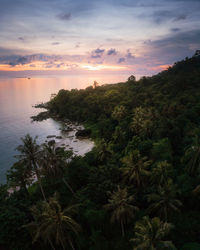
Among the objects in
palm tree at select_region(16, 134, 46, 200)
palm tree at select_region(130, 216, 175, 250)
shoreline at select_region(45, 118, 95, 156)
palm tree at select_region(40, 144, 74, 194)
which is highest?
palm tree at select_region(16, 134, 46, 200)

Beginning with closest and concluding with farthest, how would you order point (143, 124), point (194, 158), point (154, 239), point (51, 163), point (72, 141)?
point (154, 239), point (194, 158), point (51, 163), point (143, 124), point (72, 141)

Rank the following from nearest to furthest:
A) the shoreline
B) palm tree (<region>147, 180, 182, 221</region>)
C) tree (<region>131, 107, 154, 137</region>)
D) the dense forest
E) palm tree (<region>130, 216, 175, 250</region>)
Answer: palm tree (<region>130, 216, 175, 250</region>) → the dense forest → palm tree (<region>147, 180, 182, 221</region>) → tree (<region>131, 107, 154, 137</region>) → the shoreline

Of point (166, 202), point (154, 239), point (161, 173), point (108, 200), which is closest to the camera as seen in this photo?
point (154, 239)

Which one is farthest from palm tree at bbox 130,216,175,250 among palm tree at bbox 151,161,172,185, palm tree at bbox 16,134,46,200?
palm tree at bbox 16,134,46,200

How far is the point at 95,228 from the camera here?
35.2 meters

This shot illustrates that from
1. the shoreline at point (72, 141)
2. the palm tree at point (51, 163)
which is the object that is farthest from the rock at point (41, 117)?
the palm tree at point (51, 163)

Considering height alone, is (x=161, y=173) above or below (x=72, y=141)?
above

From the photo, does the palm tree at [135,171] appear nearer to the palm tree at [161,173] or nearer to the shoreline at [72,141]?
the palm tree at [161,173]

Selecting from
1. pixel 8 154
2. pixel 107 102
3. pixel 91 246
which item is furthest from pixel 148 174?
pixel 107 102

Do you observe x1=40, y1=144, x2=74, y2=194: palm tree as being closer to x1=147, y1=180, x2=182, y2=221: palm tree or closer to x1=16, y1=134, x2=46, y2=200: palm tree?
x1=16, y1=134, x2=46, y2=200: palm tree

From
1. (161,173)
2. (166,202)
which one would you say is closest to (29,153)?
(166,202)

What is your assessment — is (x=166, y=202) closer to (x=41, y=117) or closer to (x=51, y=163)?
(x=51, y=163)

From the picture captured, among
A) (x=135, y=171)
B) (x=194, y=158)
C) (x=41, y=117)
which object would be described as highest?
(x=41, y=117)

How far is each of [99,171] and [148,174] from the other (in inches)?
455
